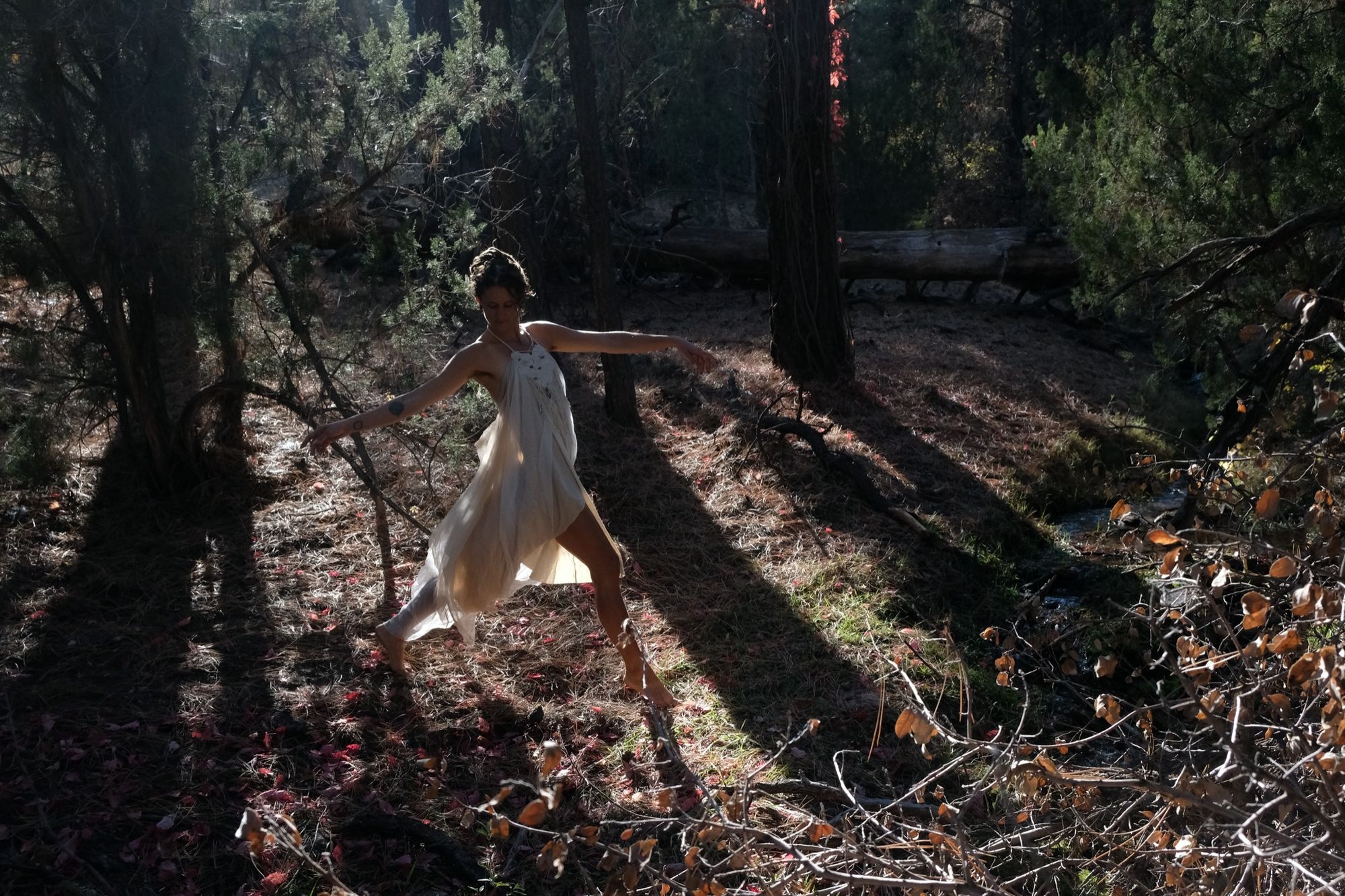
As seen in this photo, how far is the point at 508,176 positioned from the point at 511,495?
452 cm

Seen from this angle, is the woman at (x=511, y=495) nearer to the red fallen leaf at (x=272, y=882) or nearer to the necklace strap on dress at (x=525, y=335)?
the necklace strap on dress at (x=525, y=335)

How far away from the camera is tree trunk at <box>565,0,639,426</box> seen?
726 centimetres

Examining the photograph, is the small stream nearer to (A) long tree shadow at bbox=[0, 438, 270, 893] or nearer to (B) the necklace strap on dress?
(B) the necklace strap on dress

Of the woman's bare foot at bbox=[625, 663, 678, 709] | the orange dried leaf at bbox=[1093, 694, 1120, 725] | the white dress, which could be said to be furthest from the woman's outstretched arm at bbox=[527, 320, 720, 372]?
the orange dried leaf at bbox=[1093, 694, 1120, 725]

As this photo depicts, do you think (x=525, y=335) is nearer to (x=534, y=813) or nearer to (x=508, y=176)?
(x=534, y=813)

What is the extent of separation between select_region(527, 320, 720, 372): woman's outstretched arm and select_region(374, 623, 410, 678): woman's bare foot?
1.38 metres

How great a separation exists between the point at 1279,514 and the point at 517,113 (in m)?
5.34

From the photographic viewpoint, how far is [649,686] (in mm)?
4609

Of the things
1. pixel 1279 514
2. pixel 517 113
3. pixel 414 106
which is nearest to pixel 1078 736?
pixel 1279 514

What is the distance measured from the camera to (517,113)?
7.50 m

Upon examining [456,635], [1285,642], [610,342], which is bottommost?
[456,635]

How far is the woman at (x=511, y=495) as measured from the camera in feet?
14.1

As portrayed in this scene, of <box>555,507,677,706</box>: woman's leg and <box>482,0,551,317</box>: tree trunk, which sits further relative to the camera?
<box>482,0,551,317</box>: tree trunk

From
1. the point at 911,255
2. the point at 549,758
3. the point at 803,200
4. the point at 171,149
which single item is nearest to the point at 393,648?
the point at 549,758
